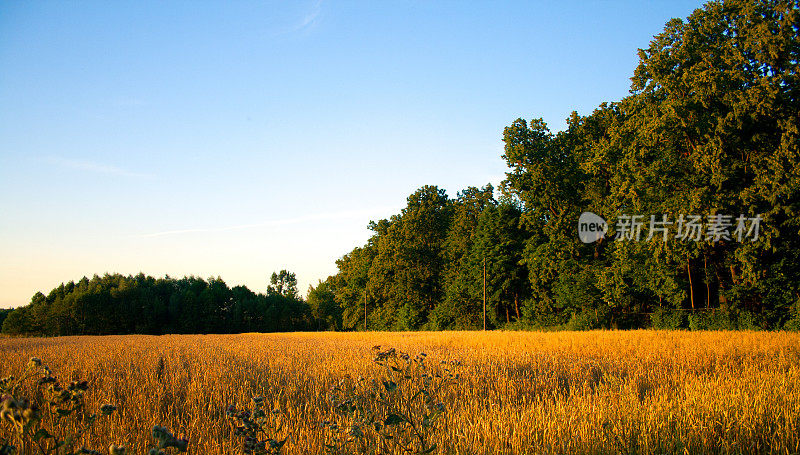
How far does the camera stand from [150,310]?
245 feet

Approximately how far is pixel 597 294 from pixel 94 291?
246 feet

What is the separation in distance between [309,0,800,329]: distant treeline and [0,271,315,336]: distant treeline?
5674 cm

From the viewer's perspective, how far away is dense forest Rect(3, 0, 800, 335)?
24797 mm

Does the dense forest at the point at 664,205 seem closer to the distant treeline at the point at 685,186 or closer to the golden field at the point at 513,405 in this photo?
the distant treeline at the point at 685,186

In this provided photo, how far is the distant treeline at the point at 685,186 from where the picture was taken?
80.9 feet

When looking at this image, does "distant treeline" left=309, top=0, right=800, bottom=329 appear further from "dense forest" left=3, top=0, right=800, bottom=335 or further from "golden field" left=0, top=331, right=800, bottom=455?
"golden field" left=0, top=331, right=800, bottom=455

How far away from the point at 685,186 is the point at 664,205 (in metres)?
1.70

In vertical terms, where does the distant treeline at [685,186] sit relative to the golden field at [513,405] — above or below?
above

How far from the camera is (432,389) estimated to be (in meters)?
7.44

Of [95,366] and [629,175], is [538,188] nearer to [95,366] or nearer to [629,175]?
[629,175]

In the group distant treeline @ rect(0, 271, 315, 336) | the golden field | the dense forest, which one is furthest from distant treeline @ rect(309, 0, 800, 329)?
distant treeline @ rect(0, 271, 315, 336)

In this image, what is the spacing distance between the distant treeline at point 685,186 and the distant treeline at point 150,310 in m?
56.7

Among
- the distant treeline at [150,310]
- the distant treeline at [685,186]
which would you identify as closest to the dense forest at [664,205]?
the distant treeline at [685,186]

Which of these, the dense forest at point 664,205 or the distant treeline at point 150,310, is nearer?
the dense forest at point 664,205
